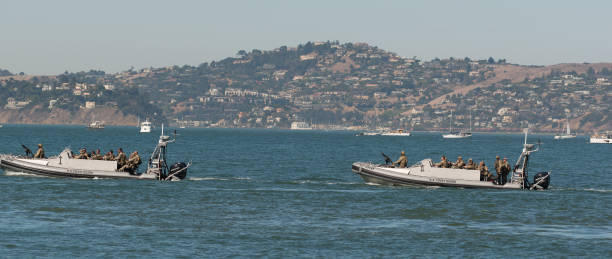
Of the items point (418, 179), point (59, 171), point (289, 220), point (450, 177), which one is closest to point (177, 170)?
point (59, 171)

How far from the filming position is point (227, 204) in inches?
1766

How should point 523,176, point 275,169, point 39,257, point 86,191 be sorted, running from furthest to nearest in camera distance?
point 275,169, point 523,176, point 86,191, point 39,257

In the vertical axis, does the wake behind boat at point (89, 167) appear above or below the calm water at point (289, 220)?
above

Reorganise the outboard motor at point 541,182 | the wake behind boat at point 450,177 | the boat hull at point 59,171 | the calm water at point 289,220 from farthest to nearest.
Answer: the outboard motor at point 541,182 < the boat hull at point 59,171 < the wake behind boat at point 450,177 < the calm water at point 289,220

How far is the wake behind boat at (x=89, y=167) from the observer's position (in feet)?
180

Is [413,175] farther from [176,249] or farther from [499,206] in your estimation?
[176,249]

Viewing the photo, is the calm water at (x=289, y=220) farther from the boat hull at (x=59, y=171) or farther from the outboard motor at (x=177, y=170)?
the outboard motor at (x=177, y=170)

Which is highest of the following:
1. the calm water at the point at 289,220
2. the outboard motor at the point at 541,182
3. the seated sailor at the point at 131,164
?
the seated sailor at the point at 131,164

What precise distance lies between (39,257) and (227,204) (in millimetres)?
16091

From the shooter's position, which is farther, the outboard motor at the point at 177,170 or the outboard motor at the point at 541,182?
the outboard motor at the point at 177,170

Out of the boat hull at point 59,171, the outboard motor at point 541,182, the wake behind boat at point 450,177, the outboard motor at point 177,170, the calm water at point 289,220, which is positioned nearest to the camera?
the calm water at point 289,220

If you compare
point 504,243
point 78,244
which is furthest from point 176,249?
point 504,243

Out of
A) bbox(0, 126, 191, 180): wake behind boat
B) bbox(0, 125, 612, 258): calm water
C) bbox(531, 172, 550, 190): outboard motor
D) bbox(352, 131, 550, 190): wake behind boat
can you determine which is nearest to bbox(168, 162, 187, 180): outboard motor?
bbox(0, 126, 191, 180): wake behind boat

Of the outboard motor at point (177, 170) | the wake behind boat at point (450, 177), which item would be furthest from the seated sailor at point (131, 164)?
the wake behind boat at point (450, 177)
